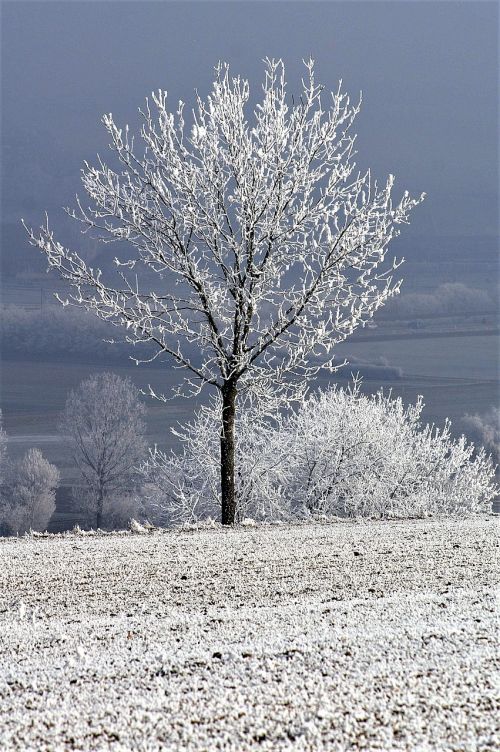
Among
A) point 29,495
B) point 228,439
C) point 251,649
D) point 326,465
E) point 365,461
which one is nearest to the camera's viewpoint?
point 251,649

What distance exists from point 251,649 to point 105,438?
2098 inches

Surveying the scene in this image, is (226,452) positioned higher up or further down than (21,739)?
higher up

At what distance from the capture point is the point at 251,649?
5082 millimetres

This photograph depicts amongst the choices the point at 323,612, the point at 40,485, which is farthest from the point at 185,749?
the point at 40,485

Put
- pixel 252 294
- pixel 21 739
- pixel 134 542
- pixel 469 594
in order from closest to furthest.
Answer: pixel 21 739
pixel 469 594
pixel 134 542
pixel 252 294

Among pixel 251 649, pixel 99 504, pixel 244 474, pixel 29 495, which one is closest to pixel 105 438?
pixel 99 504

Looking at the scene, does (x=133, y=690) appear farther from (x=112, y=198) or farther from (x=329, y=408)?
(x=329, y=408)

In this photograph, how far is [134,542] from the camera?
10.6 meters

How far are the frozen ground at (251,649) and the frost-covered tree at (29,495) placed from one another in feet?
172

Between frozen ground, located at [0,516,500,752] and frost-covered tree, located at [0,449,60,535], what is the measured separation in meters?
52.4

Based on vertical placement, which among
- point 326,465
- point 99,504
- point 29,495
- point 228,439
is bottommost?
point 99,504

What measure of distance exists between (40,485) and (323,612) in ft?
190

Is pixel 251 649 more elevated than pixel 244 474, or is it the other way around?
pixel 244 474

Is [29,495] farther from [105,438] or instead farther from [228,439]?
[228,439]
